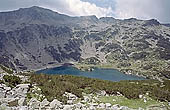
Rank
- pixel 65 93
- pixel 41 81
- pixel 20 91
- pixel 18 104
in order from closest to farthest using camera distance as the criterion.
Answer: pixel 18 104
pixel 20 91
pixel 65 93
pixel 41 81

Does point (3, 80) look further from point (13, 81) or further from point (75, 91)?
point (75, 91)

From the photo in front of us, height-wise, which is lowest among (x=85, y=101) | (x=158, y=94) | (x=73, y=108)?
(x=158, y=94)

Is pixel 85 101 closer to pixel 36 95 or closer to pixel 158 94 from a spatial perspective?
pixel 36 95

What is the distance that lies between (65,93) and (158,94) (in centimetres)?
1373

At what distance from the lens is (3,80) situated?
84.4ft

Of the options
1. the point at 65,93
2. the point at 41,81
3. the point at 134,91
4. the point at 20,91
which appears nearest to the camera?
the point at 20,91

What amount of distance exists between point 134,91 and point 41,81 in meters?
12.3

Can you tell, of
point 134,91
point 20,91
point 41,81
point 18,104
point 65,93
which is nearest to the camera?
point 18,104

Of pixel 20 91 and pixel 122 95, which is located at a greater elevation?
pixel 20 91

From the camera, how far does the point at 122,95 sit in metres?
30.1

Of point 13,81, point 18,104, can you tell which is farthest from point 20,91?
point 18,104

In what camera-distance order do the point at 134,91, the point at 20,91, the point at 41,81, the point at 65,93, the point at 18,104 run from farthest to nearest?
the point at 134,91 → the point at 41,81 → the point at 65,93 → the point at 20,91 → the point at 18,104

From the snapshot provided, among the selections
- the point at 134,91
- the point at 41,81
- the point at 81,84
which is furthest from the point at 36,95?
the point at 134,91

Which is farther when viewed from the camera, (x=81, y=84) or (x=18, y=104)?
(x=81, y=84)
